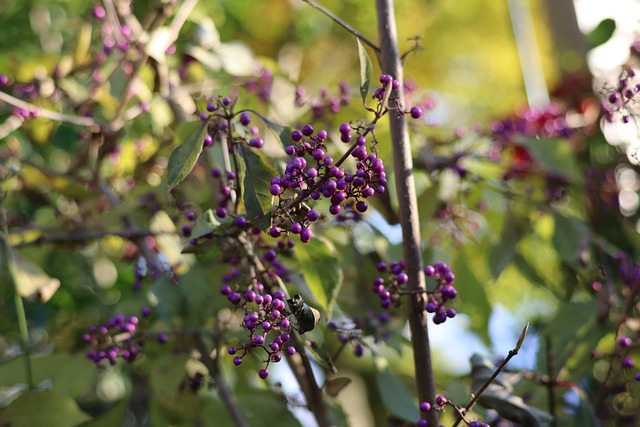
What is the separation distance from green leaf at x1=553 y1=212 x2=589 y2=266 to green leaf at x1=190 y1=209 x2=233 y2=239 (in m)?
0.50

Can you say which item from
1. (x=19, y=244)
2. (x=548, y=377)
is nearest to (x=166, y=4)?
(x=19, y=244)

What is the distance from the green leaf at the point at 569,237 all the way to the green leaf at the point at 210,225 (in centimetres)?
50

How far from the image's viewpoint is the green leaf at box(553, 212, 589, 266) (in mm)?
936

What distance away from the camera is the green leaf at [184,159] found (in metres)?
0.55

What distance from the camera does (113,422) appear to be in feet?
2.88

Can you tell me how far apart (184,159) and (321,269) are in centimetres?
15

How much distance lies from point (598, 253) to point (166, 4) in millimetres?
681

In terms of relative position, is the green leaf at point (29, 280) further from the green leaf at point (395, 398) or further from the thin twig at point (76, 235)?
the green leaf at point (395, 398)

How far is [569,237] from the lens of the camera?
0.95m

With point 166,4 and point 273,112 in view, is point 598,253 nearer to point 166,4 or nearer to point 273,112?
point 273,112

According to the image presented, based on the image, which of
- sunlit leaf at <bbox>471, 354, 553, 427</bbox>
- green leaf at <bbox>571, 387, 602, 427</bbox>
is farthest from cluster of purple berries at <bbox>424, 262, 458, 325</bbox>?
green leaf at <bbox>571, 387, 602, 427</bbox>

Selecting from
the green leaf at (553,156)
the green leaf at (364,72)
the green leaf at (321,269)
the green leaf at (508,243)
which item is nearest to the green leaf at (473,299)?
the green leaf at (508,243)

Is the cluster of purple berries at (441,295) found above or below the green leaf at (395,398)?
above

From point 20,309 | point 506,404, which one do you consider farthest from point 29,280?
point 506,404
